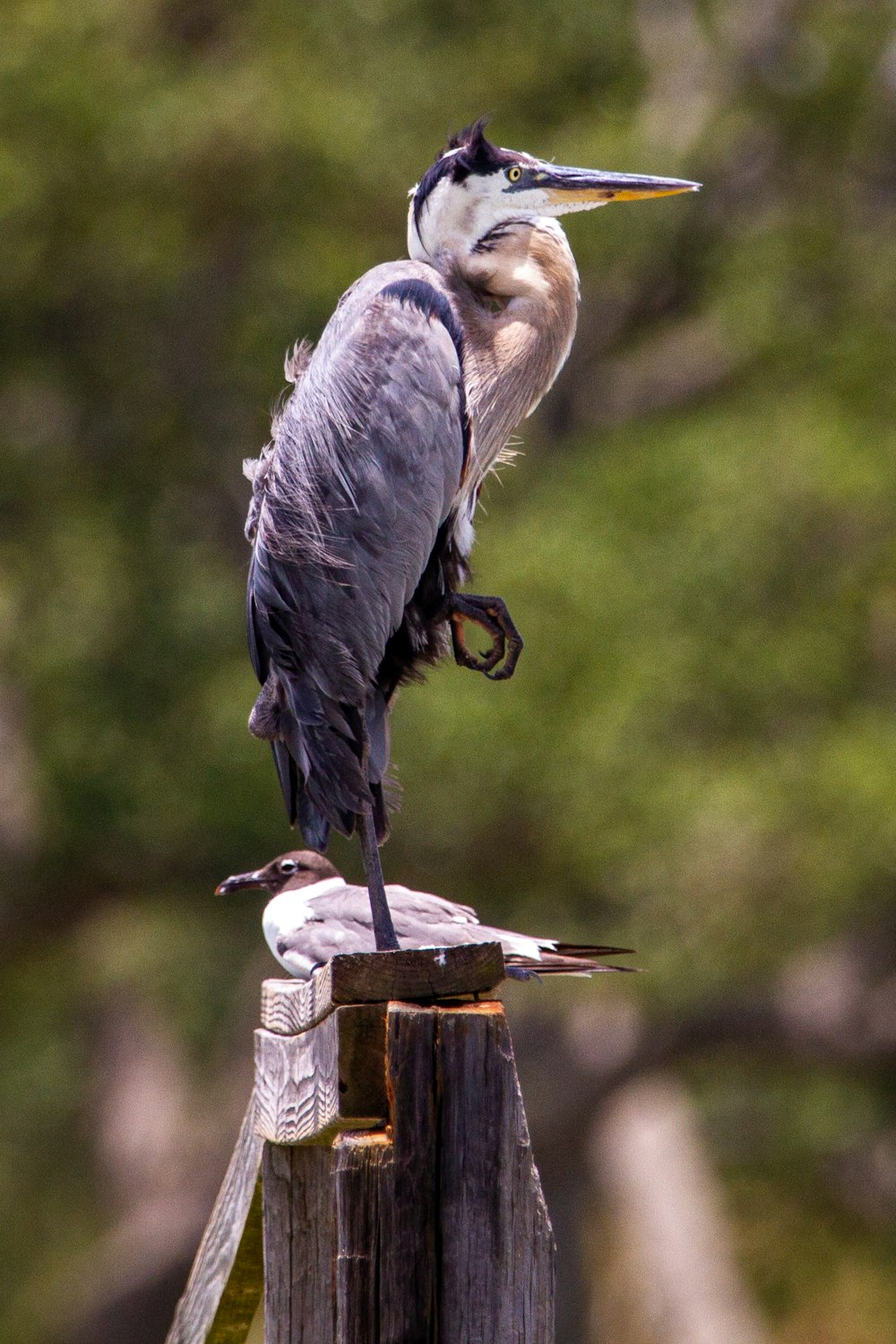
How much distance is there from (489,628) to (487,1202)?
82cm

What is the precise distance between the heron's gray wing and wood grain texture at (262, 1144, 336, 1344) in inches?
18.8

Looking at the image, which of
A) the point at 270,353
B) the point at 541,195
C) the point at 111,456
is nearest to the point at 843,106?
the point at 270,353

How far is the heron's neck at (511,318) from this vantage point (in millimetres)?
2635

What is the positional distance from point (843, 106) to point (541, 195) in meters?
6.03

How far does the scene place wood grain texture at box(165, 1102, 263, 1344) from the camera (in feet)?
7.83

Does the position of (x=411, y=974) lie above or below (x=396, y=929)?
below

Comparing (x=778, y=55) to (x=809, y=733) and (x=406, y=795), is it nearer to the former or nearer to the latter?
(x=809, y=733)

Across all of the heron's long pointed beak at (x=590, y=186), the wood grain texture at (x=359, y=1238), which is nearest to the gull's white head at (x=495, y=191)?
the heron's long pointed beak at (x=590, y=186)

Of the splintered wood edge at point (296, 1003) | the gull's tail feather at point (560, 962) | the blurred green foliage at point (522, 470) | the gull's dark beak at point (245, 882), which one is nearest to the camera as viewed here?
the splintered wood edge at point (296, 1003)

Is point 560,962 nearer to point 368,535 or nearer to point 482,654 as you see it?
point 482,654

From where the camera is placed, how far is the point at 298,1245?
216cm

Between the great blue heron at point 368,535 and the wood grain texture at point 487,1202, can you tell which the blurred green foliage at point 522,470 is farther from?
the wood grain texture at point 487,1202

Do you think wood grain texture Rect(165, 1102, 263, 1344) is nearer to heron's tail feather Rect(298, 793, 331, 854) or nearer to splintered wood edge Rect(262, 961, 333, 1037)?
splintered wood edge Rect(262, 961, 333, 1037)

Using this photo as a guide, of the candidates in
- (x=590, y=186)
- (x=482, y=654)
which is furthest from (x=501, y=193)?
(x=482, y=654)
